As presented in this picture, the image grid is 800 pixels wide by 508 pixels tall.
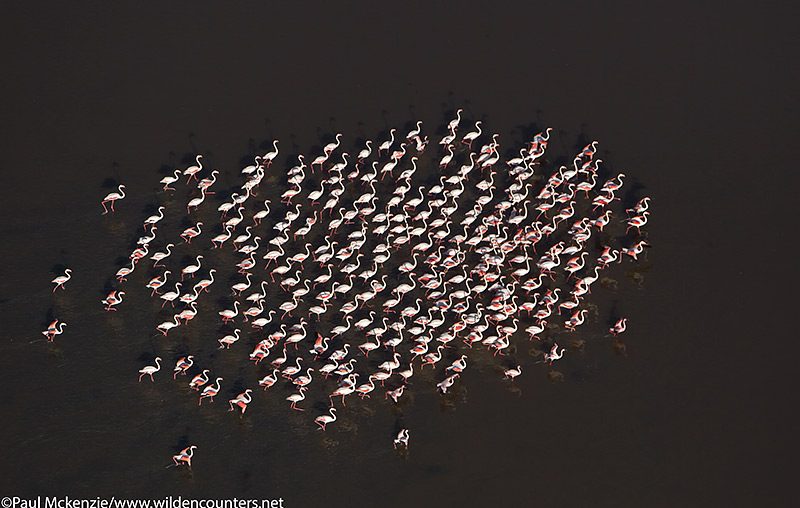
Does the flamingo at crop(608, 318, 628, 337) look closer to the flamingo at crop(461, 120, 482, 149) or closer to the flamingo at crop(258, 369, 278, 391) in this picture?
the flamingo at crop(461, 120, 482, 149)

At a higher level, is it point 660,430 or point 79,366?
point 79,366

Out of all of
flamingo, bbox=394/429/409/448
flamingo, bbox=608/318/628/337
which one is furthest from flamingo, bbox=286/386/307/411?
flamingo, bbox=608/318/628/337

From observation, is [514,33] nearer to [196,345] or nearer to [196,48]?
[196,48]

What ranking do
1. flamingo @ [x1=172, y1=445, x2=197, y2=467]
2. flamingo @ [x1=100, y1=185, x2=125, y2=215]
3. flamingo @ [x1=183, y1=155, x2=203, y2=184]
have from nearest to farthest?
flamingo @ [x1=172, y1=445, x2=197, y2=467]
flamingo @ [x1=100, y1=185, x2=125, y2=215]
flamingo @ [x1=183, y1=155, x2=203, y2=184]

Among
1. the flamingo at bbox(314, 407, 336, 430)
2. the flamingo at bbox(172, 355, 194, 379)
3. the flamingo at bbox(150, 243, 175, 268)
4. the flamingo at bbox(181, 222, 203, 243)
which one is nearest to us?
the flamingo at bbox(314, 407, 336, 430)

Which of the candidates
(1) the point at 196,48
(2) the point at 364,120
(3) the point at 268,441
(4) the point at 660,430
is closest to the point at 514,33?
(2) the point at 364,120

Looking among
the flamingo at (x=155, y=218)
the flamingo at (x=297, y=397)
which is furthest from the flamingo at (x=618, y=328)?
the flamingo at (x=155, y=218)
